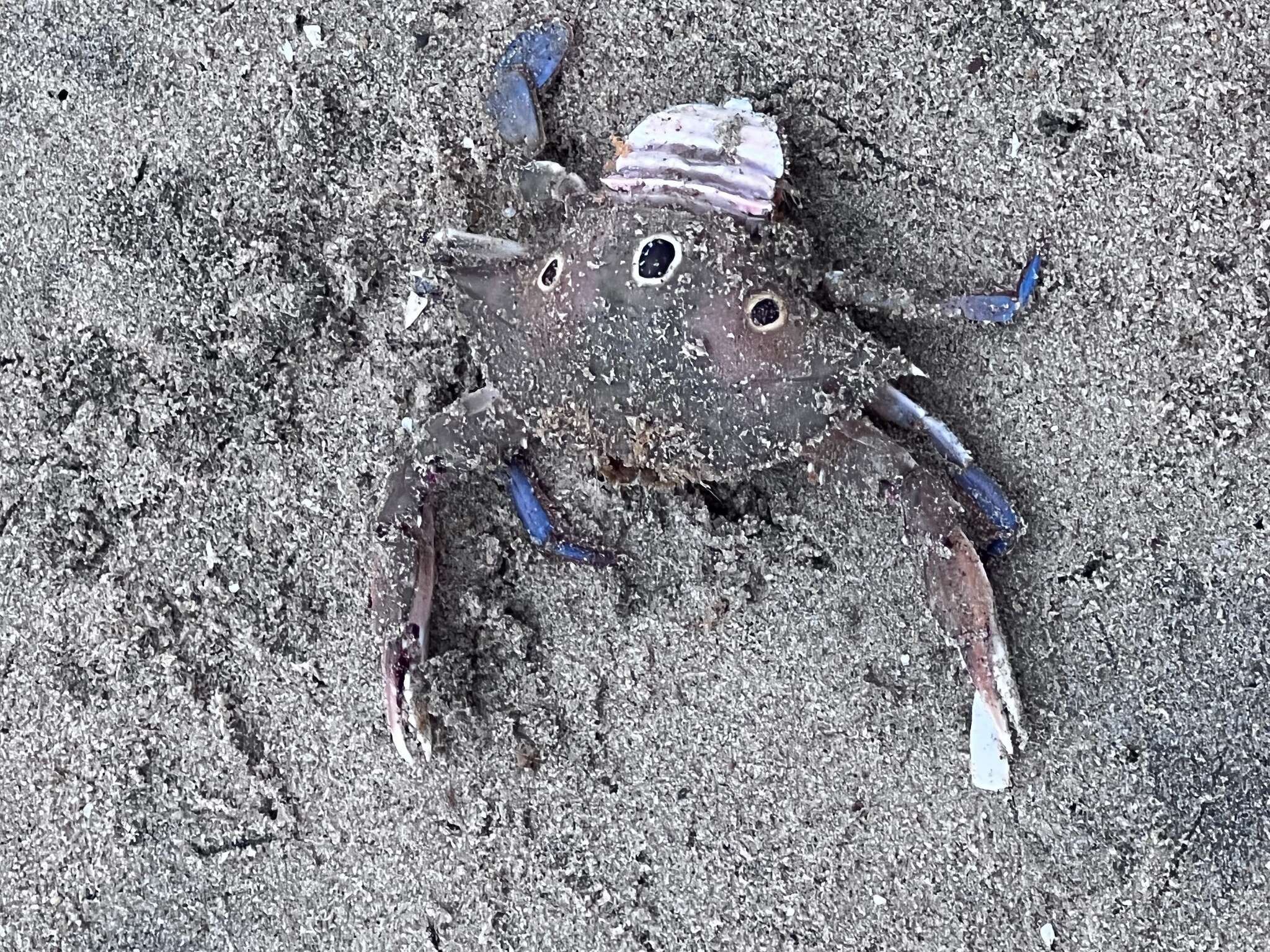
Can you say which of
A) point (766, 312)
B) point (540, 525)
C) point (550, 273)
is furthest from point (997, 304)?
point (540, 525)

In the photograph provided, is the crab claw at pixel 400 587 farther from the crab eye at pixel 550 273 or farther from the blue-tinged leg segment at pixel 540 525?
the crab eye at pixel 550 273

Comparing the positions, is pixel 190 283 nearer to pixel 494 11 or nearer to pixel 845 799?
pixel 494 11

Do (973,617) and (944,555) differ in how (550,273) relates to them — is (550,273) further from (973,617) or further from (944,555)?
(973,617)

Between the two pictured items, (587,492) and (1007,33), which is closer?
(1007,33)

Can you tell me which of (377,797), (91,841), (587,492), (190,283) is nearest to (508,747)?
(377,797)

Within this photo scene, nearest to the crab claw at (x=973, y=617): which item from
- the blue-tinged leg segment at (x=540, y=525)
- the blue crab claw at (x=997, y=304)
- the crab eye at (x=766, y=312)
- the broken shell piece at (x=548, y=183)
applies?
the blue crab claw at (x=997, y=304)
